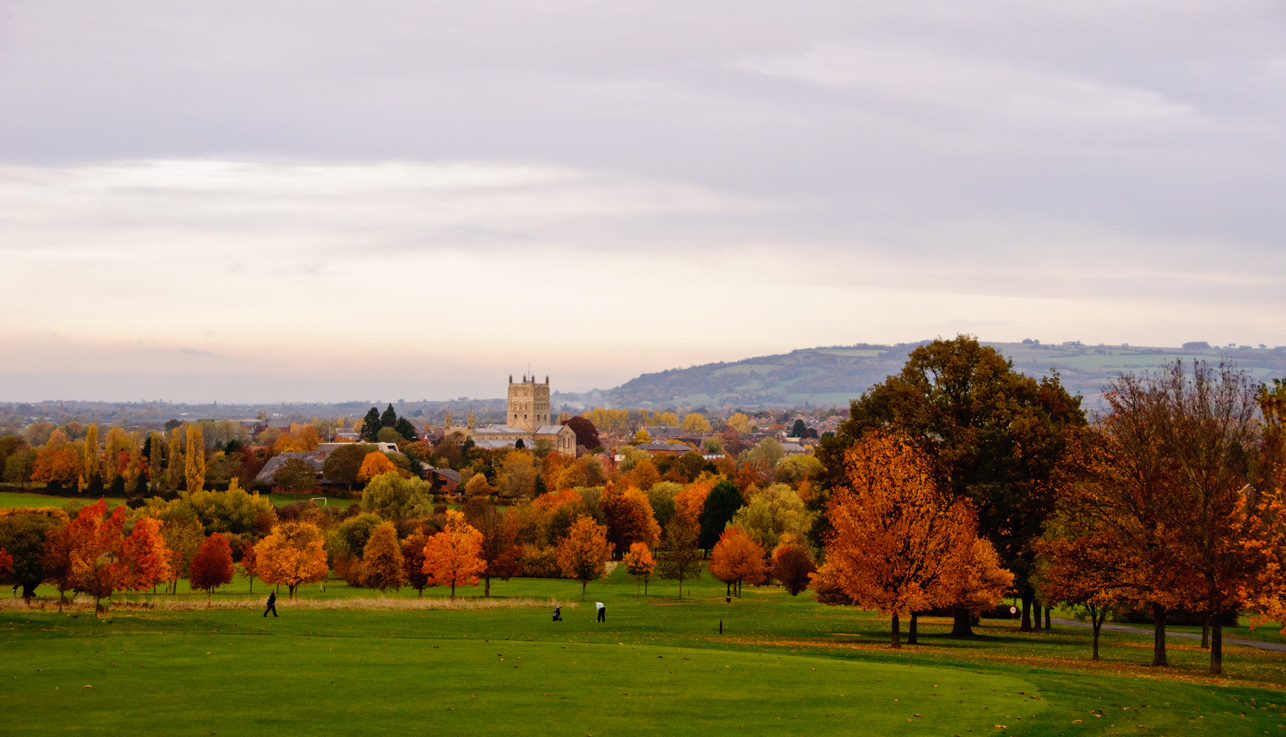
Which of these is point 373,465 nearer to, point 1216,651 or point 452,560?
point 452,560

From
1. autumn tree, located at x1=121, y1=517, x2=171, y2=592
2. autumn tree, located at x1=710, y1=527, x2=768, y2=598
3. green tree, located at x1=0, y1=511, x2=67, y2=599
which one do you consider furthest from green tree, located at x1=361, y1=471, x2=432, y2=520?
green tree, located at x1=0, y1=511, x2=67, y2=599

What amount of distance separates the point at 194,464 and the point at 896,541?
117 m

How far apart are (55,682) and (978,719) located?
2065cm

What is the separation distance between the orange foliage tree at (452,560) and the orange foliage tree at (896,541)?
32.5 meters

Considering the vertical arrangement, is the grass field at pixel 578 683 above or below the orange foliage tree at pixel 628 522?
above

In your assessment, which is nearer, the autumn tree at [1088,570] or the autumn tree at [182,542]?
the autumn tree at [1088,570]

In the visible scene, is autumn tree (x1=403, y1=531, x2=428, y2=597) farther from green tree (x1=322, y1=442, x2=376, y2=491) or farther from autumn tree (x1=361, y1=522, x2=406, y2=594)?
green tree (x1=322, y1=442, x2=376, y2=491)

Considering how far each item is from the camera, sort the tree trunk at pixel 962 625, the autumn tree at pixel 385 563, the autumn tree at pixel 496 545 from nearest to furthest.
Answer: the tree trunk at pixel 962 625
the autumn tree at pixel 385 563
the autumn tree at pixel 496 545

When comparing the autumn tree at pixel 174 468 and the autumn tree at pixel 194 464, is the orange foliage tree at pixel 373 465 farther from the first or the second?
the autumn tree at pixel 174 468

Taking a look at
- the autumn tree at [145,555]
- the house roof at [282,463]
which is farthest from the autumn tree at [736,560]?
the house roof at [282,463]

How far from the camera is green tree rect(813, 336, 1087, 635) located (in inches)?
1657

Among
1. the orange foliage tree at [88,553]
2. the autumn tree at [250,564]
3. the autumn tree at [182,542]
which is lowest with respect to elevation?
the autumn tree at [250,564]

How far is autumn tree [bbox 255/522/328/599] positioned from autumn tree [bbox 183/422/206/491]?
62.6 m

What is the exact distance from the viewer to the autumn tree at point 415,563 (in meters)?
66.5
